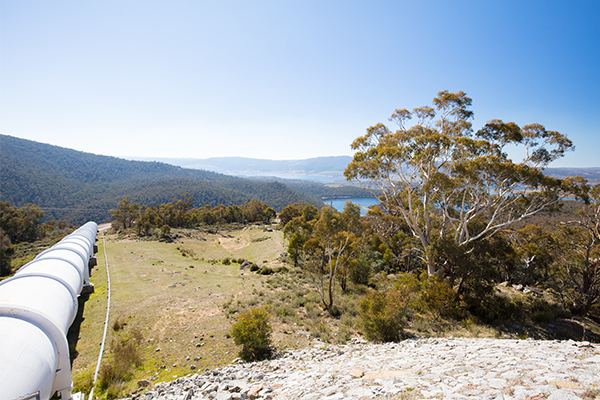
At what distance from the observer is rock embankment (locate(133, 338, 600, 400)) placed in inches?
171

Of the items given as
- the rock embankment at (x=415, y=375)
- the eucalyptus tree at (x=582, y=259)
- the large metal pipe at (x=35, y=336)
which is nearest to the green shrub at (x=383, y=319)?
the rock embankment at (x=415, y=375)

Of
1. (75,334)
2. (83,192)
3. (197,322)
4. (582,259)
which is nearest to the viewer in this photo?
(75,334)

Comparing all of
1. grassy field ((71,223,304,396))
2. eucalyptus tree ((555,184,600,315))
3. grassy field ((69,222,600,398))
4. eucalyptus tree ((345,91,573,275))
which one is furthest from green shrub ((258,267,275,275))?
eucalyptus tree ((555,184,600,315))

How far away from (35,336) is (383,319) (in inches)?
436

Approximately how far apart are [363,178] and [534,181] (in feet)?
33.6

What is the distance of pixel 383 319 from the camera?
10.3 metres

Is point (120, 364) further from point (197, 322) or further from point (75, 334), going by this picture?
point (75, 334)

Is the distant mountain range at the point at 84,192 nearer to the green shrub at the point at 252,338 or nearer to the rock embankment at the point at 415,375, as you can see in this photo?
the green shrub at the point at 252,338

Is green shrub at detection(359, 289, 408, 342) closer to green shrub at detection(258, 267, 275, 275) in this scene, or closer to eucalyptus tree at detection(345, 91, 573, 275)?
eucalyptus tree at detection(345, 91, 573, 275)

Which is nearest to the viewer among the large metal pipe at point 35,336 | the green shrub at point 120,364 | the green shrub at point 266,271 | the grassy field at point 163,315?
the large metal pipe at point 35,336

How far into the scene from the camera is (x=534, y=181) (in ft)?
48.5

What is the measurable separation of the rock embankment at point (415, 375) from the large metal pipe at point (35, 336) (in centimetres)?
219

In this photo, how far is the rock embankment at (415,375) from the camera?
436 cm

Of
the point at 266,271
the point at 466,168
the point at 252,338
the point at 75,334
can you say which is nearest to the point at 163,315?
the point at 75,334
